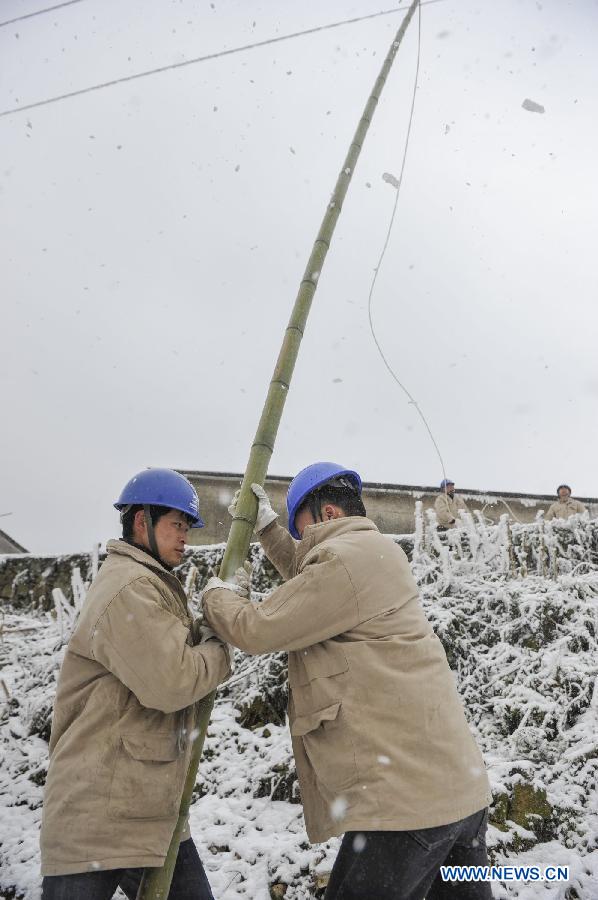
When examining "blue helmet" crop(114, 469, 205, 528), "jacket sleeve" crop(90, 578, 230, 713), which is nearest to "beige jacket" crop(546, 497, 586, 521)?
"blue helmet" crop(114, 469, 205, 528)

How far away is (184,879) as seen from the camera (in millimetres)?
2443

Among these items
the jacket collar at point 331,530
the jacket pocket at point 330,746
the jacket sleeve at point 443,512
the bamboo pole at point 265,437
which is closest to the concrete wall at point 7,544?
the jacket sleeve at point 443,512

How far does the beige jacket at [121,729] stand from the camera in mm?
1933

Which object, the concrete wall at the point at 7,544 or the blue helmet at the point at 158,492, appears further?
the concrete wall at the point at 7,544

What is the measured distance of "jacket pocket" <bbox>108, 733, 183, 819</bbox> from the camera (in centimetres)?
198

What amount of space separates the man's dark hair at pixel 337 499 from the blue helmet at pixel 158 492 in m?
0.62

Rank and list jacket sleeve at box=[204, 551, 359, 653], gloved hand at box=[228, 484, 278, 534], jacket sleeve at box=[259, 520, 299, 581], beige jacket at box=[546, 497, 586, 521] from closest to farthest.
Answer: jacket sleeve at box=[204, 551, 359, 653] → gloved hand at box=[228, 484, 278, 534] → jacket sleeve at box=[259, 520, 299, 581] → beige jacket at box=[546, 497, 586, 521]

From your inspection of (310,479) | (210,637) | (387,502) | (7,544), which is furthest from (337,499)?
(7,544)

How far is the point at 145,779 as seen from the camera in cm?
205

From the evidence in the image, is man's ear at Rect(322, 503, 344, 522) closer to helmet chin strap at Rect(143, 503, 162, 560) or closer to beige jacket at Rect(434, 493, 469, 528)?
helmet chin strap at Rect(143, 503, 162, 560)

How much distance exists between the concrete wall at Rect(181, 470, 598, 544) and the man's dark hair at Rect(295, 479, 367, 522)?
1177 centimetres

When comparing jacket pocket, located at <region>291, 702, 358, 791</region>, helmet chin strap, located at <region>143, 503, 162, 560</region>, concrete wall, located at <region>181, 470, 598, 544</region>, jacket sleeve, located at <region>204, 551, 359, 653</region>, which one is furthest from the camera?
Answer: concrete wall, located at <region>181, 470, 598, 544</region>

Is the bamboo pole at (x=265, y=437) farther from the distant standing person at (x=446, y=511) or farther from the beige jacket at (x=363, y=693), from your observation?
the distant standing person at (x=446, y=511)

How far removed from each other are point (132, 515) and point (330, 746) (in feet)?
4.86
